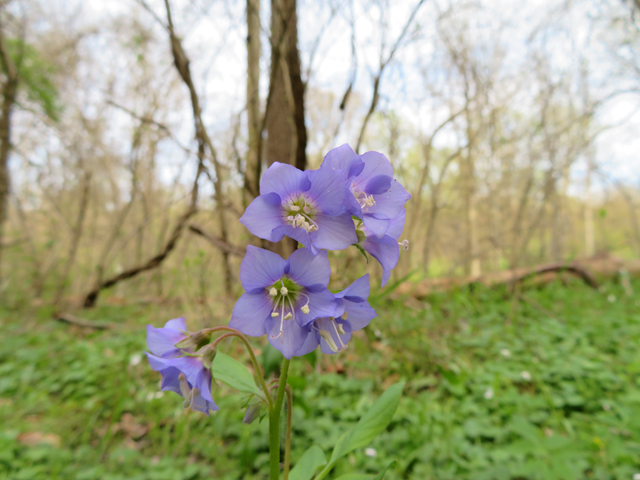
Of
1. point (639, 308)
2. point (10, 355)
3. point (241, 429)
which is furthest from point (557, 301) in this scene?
point (10, 355)

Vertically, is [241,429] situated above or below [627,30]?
below

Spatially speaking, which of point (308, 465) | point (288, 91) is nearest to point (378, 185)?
point (308, 465)

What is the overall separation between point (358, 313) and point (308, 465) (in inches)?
21.8

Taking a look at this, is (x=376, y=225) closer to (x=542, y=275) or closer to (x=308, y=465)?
(x=308, y=465)

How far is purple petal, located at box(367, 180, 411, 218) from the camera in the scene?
867mm

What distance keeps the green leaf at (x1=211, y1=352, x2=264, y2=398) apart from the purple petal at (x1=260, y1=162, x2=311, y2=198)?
1.69 ft

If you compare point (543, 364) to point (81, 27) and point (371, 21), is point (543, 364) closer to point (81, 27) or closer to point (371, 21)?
point (371, 21)

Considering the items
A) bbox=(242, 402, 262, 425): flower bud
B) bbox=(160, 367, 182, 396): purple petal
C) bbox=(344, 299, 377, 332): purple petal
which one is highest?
bbox=(344, 299, 377, 332): purple petal

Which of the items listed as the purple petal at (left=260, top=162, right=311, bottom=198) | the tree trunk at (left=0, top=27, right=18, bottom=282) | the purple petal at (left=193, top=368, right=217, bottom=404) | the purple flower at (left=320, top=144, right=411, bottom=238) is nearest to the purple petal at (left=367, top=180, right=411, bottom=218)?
the purple flower at (left=320, top=144, right=411, bottom=238)

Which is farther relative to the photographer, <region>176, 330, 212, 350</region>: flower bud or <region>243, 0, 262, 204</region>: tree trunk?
<region>243, 0, 262, 204</region>: tree trunk

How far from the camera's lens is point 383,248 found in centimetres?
84

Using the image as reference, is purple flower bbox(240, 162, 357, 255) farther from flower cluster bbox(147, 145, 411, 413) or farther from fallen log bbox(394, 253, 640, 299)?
fallen log bbox(394, 253, 640, 299)

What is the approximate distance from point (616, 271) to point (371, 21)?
5950 mm

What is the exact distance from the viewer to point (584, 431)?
2006 millimetres
